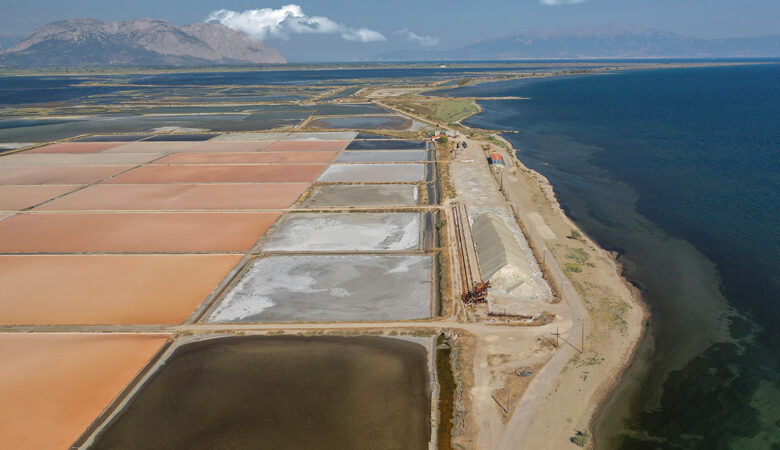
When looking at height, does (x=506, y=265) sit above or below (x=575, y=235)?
above

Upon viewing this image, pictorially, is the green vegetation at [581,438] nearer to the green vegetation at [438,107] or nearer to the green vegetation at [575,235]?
the green vegetation at [575,235]

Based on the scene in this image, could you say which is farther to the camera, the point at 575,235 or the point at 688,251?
the point at 575,235

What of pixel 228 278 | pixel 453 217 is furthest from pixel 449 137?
pixel 228 278

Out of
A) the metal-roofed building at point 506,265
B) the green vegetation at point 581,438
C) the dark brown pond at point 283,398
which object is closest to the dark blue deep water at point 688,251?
the green vegetation at point 581,438

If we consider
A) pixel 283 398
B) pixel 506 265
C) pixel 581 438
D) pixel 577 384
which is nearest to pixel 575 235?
pixel 506 265

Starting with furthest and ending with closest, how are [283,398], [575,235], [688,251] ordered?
1. [575,235]
2. [688,251]
3. [283,398]

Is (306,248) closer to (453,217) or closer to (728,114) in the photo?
(453,217)

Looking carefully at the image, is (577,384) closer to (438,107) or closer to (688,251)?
(688,251)
